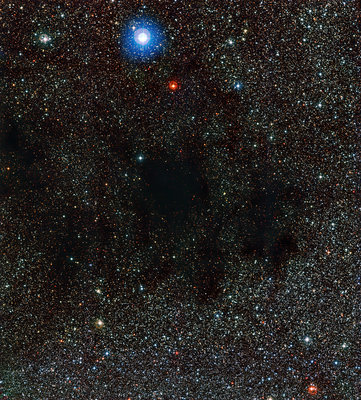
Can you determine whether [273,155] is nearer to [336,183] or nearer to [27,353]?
[336,183]

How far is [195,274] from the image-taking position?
383 millimetres

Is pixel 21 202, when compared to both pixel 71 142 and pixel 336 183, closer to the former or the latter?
pixel 71 142

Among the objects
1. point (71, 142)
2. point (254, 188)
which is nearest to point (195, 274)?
point (254, 188)

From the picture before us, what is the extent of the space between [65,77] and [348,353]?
0.53 meters

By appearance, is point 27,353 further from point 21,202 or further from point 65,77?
point 65,77

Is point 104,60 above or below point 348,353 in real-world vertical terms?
above

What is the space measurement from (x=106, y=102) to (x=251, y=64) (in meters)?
0.20

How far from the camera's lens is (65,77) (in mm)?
377

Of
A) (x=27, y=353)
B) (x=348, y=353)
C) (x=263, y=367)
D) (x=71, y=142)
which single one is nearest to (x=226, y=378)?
(x=263, y=367)

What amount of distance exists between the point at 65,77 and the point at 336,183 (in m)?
0.39

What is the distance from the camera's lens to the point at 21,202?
38 cm

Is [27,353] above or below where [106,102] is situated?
below

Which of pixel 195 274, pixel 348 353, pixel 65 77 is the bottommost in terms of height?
pixel 348 353

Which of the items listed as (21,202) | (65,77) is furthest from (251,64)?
(21,202)
